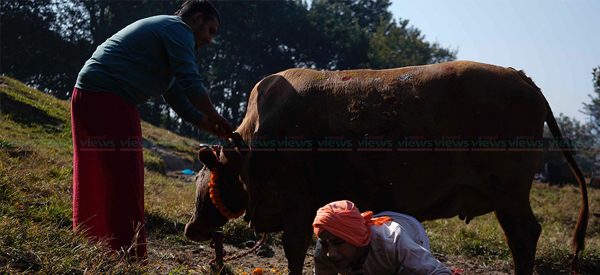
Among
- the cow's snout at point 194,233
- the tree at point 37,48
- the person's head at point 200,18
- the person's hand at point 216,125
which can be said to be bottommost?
the cow's snout at point 194,233

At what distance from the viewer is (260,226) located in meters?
4.69

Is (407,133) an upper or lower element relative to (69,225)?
upper

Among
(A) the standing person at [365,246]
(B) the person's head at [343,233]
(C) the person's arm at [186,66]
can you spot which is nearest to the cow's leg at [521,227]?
(A) the standing person at [365,246]

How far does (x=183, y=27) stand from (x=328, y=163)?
147cm

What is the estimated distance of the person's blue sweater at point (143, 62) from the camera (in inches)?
147

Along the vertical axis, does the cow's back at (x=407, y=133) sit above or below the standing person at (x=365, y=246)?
above

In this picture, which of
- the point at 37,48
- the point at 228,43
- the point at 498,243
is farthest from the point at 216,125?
the point at 228,43

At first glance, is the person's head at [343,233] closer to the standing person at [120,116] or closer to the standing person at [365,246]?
the standing person at [365,246]

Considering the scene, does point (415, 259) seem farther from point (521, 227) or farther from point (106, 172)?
point (106, 172)

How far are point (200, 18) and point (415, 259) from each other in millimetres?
2132

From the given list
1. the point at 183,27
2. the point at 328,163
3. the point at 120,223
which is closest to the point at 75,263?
the point at 120,223

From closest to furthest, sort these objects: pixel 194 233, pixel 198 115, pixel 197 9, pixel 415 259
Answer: pixel 415 259 → pixel 197 9 → pixel 198 115 → pixel 194 233

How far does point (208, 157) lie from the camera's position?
456 cm

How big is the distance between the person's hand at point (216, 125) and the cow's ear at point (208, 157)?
341 mm
